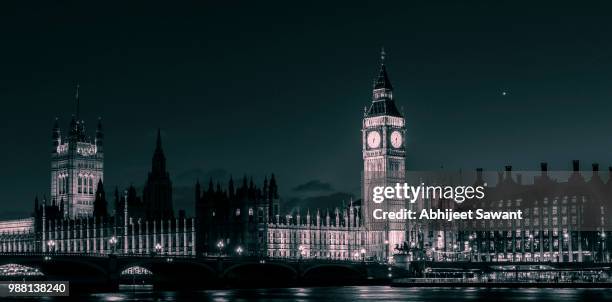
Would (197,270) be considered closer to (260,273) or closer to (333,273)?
(260,273)

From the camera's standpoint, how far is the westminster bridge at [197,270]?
137m

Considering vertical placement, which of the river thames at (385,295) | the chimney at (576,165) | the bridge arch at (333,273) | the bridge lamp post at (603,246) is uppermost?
the chimney at (576,165)

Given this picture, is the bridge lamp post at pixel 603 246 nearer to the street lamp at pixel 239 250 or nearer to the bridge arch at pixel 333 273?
the bridge arch at pixel 333 273

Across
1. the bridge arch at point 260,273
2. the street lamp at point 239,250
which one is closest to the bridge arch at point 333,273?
the bridge arch at point 260,273

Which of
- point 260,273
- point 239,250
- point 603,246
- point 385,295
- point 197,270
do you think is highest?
point 239,250

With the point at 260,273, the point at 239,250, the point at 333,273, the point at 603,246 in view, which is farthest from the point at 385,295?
the point at 603,246

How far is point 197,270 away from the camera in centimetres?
15650

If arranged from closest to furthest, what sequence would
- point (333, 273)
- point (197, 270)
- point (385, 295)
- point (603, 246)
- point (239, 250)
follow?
1. point (385, 295)
2. point (197, 270)
3. point (333, 273)
4. point (239, 250)
5. point (603, 246)

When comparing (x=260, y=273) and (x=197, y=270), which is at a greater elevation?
(x=197, y=270)

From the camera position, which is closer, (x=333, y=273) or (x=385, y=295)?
(x=385, y=295)

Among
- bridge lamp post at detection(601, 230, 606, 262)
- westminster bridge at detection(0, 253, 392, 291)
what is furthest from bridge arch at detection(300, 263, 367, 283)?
bridge lamp post at detection(601, 230, 606, 262)

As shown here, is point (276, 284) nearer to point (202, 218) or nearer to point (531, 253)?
point (202, 218)

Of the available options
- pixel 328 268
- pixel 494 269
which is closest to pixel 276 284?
pixel 328 268

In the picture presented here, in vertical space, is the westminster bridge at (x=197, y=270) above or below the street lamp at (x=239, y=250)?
below
